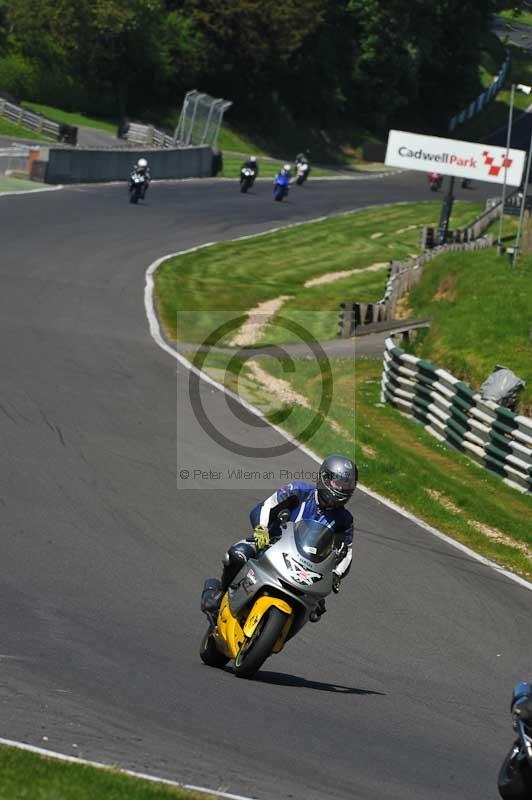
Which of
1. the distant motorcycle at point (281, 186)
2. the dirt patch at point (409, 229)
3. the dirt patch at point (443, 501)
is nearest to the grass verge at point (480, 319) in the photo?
the dirt patch at point (443, 501)

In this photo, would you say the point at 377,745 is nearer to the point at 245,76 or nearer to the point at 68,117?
the point at 68,117

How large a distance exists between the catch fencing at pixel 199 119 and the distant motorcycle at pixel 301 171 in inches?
173

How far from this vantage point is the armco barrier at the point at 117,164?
46562 millimetres

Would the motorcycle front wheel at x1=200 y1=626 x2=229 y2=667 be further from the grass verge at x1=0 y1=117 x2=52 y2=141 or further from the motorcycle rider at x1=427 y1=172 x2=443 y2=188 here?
the motorcycle rider at x1=427 y1=172 x2=443 y2=188

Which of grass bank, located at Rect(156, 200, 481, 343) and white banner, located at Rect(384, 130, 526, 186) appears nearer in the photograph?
grass bank, located at Rect(156, 200, 481, 343)

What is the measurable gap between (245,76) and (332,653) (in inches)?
3040

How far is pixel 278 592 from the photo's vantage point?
9055 mm

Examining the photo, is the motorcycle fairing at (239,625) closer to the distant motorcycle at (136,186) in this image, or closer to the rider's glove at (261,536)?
the rider's glove at (261,536)

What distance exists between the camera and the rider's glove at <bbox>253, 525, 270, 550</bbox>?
930 centimetres

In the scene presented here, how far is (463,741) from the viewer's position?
8.69 m

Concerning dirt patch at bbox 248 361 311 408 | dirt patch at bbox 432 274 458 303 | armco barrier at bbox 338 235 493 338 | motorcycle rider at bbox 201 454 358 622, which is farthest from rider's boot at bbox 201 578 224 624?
dirt patch at bbox 432 274 458 303

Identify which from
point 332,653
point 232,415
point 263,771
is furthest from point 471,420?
point 263,771

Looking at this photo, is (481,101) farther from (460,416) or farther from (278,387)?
(460,416)

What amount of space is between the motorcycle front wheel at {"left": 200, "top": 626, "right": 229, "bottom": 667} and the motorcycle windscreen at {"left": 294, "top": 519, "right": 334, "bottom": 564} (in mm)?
1089
